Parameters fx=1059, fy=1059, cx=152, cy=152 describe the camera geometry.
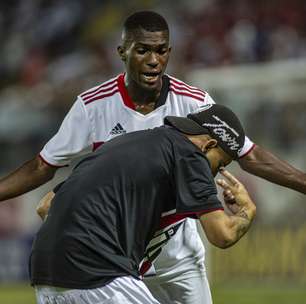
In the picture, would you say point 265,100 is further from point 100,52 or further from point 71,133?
point 71,133

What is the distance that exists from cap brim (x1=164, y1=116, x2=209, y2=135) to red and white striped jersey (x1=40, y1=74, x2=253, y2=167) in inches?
57.0

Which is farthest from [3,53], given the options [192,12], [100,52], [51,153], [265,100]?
[51,153]

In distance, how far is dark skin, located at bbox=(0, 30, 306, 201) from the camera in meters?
6.66

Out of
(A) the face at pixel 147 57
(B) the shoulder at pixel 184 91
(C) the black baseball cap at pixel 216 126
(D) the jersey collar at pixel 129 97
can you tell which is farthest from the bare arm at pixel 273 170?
(C) the black baseball cap at pixel 216 126

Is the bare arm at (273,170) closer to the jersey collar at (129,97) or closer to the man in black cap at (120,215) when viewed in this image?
the jersey collar at (129,97)

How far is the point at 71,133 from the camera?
682cm

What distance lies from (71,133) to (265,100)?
761 cm

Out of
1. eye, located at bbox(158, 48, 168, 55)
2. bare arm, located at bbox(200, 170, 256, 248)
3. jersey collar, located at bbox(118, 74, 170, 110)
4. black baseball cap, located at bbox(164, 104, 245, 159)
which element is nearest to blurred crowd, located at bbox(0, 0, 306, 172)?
jersey collar, located at bbox(118, 74, 170, 110)

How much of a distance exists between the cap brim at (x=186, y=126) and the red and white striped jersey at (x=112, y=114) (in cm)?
145

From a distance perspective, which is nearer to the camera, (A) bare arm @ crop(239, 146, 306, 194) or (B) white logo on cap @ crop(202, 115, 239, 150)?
(B) white logo on cap @ crop(202, 115, 239, 150)

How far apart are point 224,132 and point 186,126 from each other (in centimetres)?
21

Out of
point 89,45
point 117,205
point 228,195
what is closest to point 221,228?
point 228,195

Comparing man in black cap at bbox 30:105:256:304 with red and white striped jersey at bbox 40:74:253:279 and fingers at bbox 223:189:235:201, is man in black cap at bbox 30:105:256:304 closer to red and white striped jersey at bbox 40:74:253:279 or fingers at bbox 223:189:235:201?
fingers at bbox 223:189:235:201

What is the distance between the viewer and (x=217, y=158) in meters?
5.30
